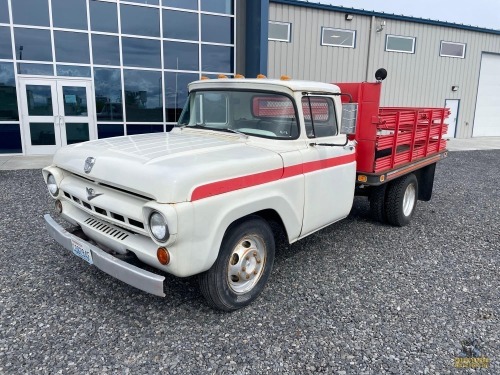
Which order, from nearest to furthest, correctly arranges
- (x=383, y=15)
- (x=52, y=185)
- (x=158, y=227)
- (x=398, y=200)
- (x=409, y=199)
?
1. (x=158, y=227)
2. (x=52, y=185)
3. (x=398, y=200)
4. (x=409, y=199)
5. (x=383, y=15)

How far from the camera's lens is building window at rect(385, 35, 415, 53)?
17.1 meters

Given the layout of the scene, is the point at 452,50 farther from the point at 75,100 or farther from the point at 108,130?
the point at 75,100

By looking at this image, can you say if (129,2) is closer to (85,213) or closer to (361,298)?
(85,213)

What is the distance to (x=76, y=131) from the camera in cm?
1149

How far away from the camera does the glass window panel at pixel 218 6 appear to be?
40.2ft

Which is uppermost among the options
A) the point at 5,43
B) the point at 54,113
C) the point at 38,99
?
the point at 5,43

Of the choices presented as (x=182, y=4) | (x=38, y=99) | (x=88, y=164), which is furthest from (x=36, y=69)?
(x=88, y=164)

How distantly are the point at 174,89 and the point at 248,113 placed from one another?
30.5 feet

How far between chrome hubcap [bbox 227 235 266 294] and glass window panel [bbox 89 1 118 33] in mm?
10412

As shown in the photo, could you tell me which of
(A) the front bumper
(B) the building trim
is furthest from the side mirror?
(B) the building trim

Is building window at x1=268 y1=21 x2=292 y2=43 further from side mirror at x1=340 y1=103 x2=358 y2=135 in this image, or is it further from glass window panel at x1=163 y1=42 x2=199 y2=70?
side mirror at x1=340 y1=103 x2=358 y2=135

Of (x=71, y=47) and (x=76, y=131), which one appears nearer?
(x=71, y=47)

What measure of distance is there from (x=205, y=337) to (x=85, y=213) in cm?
154

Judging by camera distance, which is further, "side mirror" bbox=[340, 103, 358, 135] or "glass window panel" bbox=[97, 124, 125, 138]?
"glass window panel" bbox=[97, 124, 125, 138]
